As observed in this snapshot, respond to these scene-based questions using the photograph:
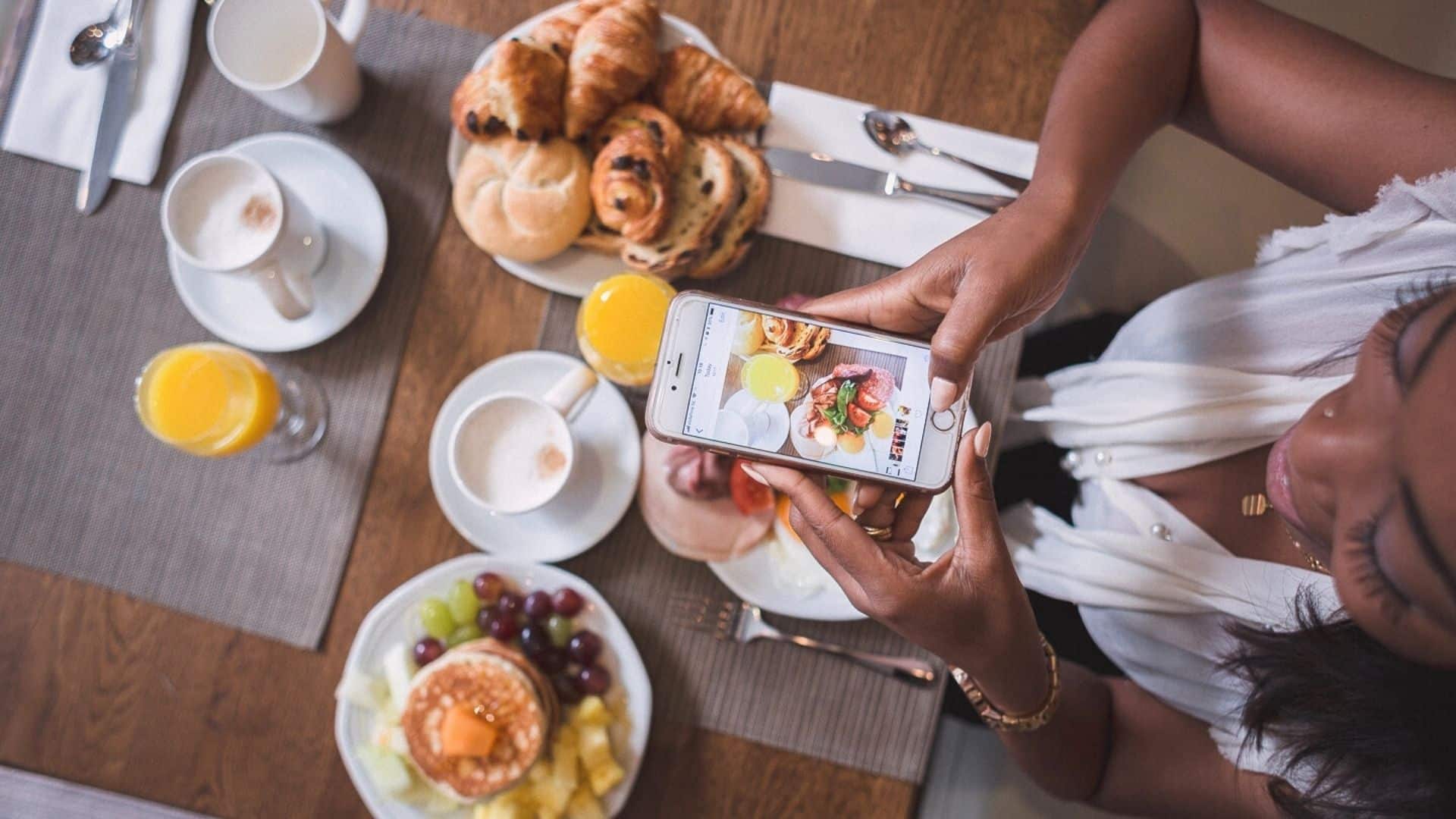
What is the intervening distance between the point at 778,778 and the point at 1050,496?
0.48 m

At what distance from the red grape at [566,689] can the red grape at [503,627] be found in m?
0.07

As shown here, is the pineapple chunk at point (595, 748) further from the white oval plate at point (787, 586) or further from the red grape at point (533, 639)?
the white oval plate at point (787, 586)

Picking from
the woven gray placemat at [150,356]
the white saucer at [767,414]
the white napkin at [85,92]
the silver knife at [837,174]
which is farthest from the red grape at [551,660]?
the white napkin at [85,92]

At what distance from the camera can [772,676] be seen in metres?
0.96

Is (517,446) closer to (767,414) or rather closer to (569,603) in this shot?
(569,603)

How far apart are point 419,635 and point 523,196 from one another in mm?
499

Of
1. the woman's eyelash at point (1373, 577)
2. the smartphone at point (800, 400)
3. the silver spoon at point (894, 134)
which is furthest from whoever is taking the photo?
the silver spoon at point (894, 134)

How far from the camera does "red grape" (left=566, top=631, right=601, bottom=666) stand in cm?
93

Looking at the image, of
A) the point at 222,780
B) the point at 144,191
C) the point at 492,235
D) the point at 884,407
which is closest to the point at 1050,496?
the point at 884,407

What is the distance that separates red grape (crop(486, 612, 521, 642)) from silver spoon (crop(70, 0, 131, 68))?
0.79 m

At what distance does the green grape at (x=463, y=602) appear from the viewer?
0.93 meters

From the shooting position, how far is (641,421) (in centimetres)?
97

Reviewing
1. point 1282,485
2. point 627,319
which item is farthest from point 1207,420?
point 627,319

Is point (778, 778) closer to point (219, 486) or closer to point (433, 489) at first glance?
point (433, 489)
